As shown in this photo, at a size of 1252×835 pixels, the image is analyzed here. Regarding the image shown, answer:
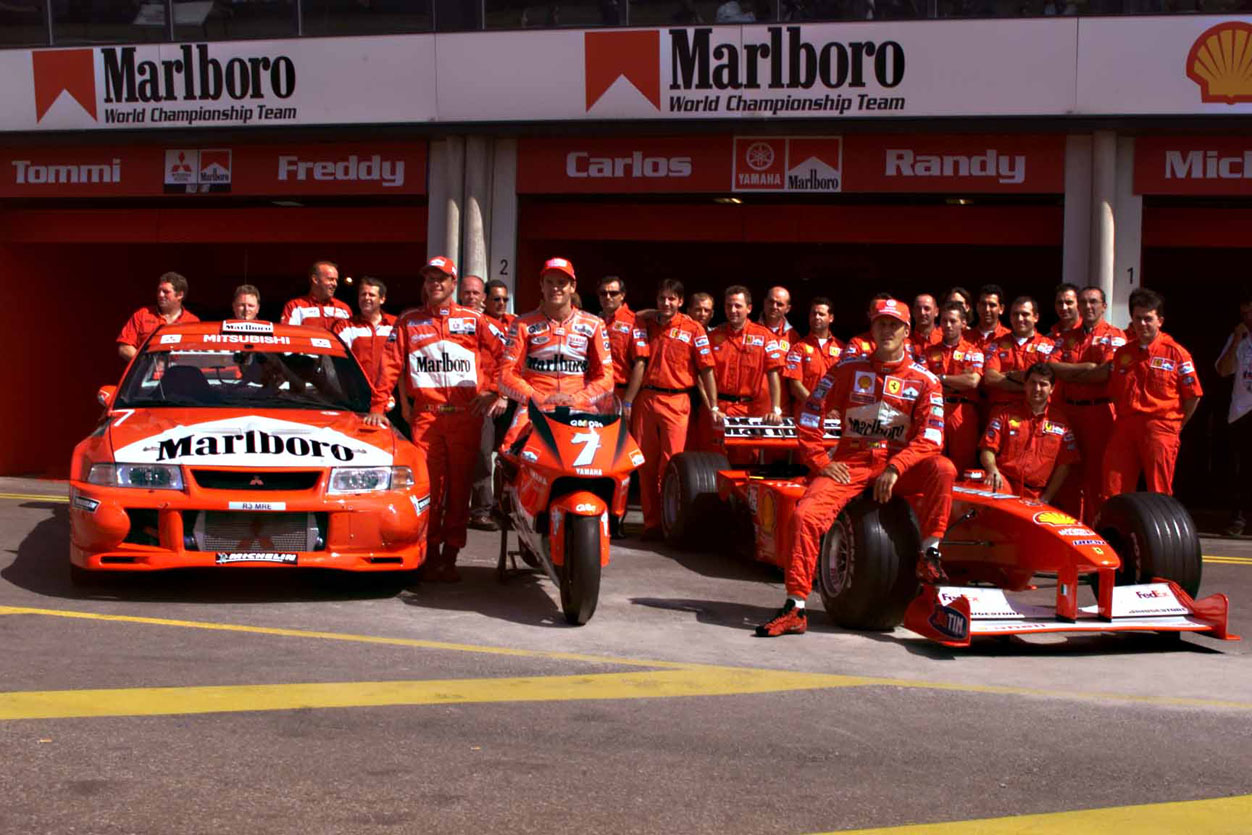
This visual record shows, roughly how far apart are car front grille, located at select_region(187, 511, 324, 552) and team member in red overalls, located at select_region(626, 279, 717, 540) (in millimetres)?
3877

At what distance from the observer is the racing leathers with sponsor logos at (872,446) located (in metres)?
7.73

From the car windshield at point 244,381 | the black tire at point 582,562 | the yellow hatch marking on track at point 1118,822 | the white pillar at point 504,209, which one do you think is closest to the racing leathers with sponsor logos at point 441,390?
the car windshield at point 244,381

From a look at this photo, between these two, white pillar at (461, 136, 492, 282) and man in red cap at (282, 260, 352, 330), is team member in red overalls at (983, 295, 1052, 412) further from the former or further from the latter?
white pillar at (461, 136, 492, 282)

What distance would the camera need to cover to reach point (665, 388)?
11.4 meters

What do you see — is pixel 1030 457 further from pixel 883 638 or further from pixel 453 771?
pixel 453 771

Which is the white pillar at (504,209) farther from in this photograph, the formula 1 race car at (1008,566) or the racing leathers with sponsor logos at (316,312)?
the formula 1 race car at (1008,566)

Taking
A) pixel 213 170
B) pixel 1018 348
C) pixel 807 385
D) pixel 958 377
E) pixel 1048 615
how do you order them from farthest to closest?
1. pixel 213 170
2. pixel 807 385
3. pixel 1018 348
4. pixel 958 377
5. pixel 1048 615

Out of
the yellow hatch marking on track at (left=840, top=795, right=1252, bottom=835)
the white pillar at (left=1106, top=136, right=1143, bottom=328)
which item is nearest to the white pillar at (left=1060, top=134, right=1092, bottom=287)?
the white pillar at (left=1106, top=136, right=1143, bottom=328)

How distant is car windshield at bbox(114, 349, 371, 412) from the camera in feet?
28.8

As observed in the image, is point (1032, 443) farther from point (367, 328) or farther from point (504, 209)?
point (504, 209)

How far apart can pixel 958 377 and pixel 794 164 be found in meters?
4.59

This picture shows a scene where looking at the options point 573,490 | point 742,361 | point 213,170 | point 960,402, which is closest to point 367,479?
point 573,490

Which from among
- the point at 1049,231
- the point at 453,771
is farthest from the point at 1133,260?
the point at 453,771

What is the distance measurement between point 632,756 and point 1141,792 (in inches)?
64.8
